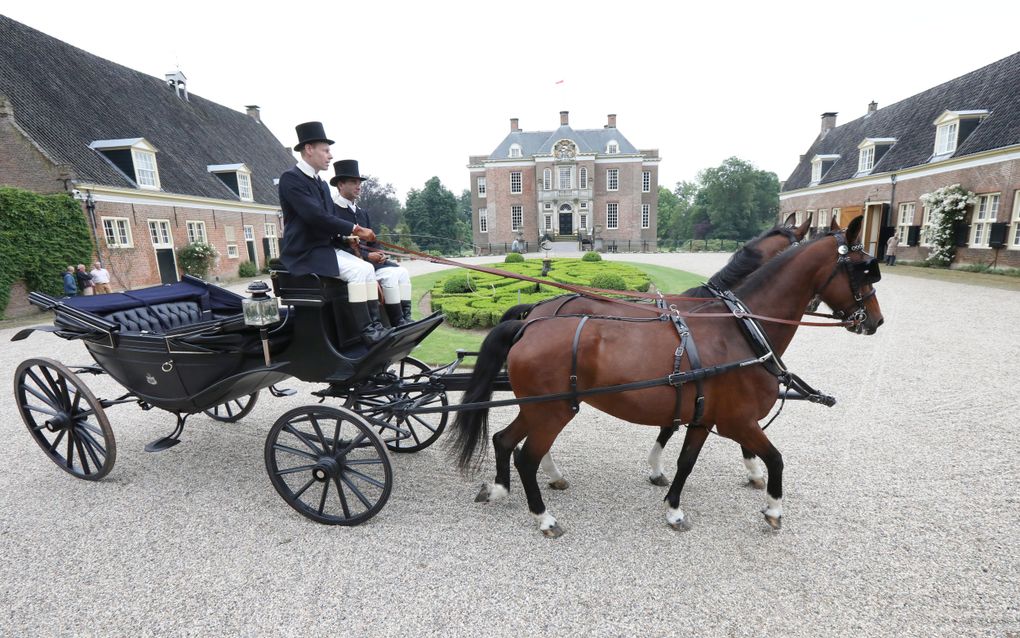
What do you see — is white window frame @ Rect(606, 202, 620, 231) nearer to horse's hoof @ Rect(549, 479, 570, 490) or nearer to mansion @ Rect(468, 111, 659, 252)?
mansion @ Rect(468, 111, 659, 252)

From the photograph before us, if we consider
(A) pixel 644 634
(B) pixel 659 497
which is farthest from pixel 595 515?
(A) pixel 644 634

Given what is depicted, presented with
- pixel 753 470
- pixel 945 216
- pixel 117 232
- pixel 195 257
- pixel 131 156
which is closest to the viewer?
pixel 753 470

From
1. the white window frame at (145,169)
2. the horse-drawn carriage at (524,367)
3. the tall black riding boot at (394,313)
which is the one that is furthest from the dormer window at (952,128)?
the white window frame at (145,169)

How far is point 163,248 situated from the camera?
771 inches

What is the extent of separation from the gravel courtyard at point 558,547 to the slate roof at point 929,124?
2150 centimetres

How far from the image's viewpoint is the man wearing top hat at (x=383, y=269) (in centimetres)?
439

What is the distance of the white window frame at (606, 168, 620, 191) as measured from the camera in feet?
146

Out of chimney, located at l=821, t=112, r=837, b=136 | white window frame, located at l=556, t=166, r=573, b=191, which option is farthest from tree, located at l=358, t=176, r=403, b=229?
chimney, located at l=821, t=112, r=837, b=136

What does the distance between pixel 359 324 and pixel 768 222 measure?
63721 mm

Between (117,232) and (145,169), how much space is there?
309 centimetres

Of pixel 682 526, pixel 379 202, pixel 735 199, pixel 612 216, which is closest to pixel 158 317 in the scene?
pixel 682 526

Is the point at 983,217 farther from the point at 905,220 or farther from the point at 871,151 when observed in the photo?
the point at 871,151

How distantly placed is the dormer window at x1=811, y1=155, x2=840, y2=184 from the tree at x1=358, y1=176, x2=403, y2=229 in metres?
55.1

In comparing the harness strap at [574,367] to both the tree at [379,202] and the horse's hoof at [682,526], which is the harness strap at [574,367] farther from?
the tree at [379,202]
